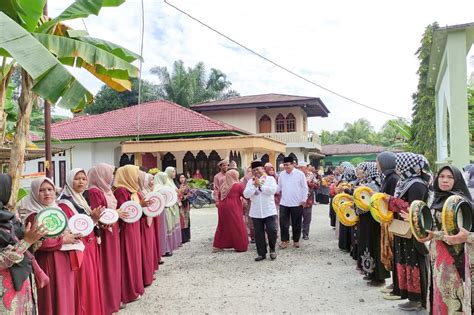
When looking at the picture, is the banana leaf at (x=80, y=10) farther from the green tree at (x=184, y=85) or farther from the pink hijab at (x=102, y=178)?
the green tree at (x=184, y=85)

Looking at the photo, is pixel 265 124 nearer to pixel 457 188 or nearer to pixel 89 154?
pixel 89 154

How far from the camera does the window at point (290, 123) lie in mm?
28500

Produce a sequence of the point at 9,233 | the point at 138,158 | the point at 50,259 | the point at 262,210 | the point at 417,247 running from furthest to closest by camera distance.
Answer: the point at 138,158, the point at 262,210, the point at 417,247, the point at 50,259, the point at 9,233

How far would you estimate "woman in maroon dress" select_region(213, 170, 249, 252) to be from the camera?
7828mm

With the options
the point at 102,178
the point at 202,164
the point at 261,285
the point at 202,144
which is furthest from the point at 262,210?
the point at 202,164

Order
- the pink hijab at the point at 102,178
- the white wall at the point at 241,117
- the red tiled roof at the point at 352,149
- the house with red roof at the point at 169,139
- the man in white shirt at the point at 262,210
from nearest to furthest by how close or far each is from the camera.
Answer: the pink hijab at the point at 102,178 < the man in white shirt at the point at 262,210 < the house with red roof at the point at 169,139 < the white wall at the point at 241,117 < the red tiled roof at the point at 352,149

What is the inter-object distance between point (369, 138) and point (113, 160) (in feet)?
114

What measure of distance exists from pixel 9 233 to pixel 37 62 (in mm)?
1614

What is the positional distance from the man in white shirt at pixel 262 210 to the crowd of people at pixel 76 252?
1.92m

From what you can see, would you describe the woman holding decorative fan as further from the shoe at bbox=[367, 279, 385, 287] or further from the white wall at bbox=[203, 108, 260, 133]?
the white wall at bbox=[203, 108, 260, 133]

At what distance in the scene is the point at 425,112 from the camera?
22047 millimetres

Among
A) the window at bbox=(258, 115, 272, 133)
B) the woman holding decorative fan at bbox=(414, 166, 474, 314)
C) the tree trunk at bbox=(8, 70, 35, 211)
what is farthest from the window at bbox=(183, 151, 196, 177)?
the woman holding decorative fan at bbox=(414, 166, 474, 314)

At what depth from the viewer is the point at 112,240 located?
179 inches

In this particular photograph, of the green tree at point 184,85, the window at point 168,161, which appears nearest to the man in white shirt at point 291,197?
the window at point 168,161
